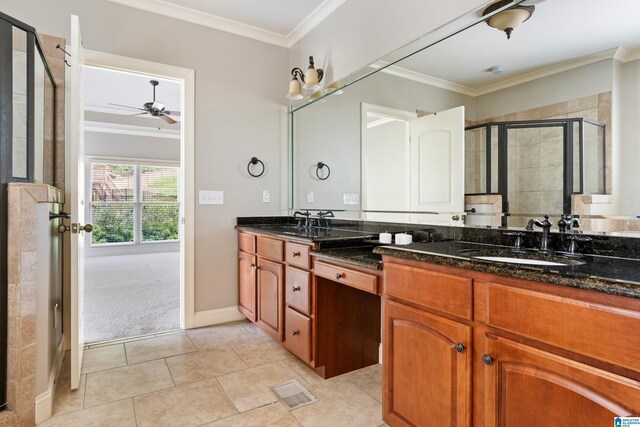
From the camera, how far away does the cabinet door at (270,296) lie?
7.90ft

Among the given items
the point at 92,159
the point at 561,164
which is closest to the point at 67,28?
the point at 561,164

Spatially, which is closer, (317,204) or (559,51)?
(559,51)

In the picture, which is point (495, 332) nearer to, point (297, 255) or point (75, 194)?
point (297, 255)

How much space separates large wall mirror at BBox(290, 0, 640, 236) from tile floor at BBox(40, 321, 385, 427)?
112 cm

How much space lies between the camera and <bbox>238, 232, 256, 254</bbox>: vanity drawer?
2.81 meters

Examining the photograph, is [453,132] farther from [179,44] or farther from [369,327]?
[179,44]

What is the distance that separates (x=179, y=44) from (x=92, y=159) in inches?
206

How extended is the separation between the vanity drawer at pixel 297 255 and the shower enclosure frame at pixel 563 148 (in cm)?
96

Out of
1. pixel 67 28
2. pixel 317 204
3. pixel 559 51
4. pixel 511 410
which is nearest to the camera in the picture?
pixel 511 410

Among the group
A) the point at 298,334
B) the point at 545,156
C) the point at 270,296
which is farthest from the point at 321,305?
the point at 545,156

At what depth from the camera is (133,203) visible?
751 cm

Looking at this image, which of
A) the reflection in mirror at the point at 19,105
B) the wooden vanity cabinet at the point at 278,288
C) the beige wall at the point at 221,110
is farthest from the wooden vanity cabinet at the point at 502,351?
the beige wall at the point at 221,110

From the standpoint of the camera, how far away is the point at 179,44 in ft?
9.55

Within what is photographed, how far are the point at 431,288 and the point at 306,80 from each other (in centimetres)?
218
